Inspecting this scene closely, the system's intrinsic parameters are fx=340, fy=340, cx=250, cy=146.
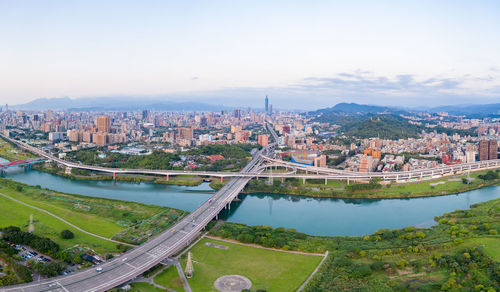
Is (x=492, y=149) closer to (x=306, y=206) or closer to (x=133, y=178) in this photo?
(x=306, y=206)

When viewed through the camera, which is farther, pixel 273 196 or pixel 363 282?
pixel 273 196

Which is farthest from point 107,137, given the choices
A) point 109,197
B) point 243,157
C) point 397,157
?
point 397,157

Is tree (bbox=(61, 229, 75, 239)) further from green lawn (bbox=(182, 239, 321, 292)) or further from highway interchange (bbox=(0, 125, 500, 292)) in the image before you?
green lawn (bbox=(182, 239, 321, 292))

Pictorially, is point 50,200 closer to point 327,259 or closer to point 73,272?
point 73,272

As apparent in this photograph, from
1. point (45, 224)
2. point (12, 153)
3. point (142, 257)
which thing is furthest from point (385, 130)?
point (12, 153)

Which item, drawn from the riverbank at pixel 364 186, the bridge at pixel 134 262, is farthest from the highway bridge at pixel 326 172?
the bridge at pixel 134 262

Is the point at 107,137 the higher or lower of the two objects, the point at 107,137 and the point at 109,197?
the higher
